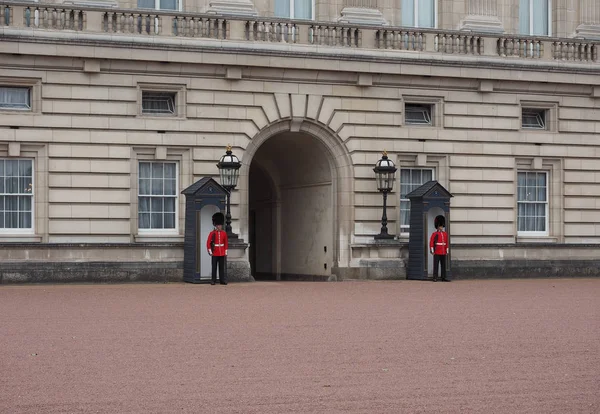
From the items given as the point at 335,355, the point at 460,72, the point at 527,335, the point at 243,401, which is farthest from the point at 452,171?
the point at 243,401

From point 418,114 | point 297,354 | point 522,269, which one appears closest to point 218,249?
point 418,114

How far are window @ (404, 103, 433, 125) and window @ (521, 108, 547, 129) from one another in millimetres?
2602

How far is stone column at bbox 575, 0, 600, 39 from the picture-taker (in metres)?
31.8

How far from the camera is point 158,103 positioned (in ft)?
92.5

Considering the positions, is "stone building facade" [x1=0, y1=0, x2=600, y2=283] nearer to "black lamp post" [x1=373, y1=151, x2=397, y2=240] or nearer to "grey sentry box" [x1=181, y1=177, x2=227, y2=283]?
"black lamp post" [x1=373, y1=151, x2=397, y2=240]

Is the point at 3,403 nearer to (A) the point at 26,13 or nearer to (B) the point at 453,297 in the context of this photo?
(B) the point at 453,297

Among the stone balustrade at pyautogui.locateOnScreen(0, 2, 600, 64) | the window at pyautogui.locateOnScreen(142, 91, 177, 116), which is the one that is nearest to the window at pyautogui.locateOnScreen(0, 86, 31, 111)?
the stone balustrade at pyautogui.locateOnScreen(0, 2, 600, 64)

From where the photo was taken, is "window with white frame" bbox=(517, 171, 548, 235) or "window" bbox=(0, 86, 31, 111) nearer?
"window" bbox=(0, 86, 31, 111)

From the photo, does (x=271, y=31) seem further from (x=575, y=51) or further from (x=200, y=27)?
(x=575, y=51)

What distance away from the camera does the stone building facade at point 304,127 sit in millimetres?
26969

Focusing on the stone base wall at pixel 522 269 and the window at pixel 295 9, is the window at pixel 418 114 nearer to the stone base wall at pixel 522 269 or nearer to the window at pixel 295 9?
the window at pixel 295 9

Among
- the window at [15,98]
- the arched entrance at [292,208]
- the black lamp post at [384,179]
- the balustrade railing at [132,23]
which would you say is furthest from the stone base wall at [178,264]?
the balustrade railing at [132,23]

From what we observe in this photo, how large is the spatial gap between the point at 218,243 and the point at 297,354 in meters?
12.7

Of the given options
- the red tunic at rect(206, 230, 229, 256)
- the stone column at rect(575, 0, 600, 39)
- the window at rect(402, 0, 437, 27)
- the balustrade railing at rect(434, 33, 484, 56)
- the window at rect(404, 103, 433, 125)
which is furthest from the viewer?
the stone column at rect(575, 0, 600, 39)
